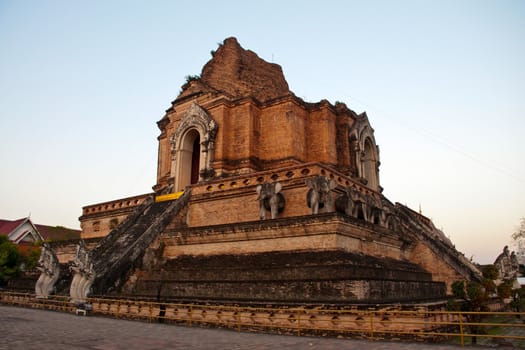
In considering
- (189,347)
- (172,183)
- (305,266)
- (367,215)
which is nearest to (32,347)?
(189,347)

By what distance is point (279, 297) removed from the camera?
11.4 m

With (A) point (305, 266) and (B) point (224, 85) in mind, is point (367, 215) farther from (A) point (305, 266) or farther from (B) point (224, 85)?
(B) point (224, 85)

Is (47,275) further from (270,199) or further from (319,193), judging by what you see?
(319,193)

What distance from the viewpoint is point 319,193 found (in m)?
14.6

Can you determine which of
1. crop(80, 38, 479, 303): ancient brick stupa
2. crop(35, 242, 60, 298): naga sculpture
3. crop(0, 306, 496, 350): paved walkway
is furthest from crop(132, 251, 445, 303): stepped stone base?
crop(35, 242, 60, 298): naga sculpture

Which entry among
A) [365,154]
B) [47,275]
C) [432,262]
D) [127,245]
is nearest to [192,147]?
[127,245]

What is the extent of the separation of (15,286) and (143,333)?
41.5 feet

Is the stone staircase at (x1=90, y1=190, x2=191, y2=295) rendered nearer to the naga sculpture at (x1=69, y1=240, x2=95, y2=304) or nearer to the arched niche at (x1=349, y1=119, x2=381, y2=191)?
the naga sculpture at (x1=69, y1=240, x2=95, y2=304)

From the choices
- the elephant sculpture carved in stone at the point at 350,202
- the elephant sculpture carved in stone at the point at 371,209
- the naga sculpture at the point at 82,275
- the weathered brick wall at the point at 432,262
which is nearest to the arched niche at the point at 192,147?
the elephant sculpture carved in stone at the point at 350,202

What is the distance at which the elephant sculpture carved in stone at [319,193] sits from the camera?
14500 mm

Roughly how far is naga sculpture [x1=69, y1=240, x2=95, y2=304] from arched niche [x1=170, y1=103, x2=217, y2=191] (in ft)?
27.1

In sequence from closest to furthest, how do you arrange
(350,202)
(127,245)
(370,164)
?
(350,202)
(127,245)
(370,164)

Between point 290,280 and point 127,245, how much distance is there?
766cm

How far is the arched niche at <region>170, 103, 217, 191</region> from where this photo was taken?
72.2ft
